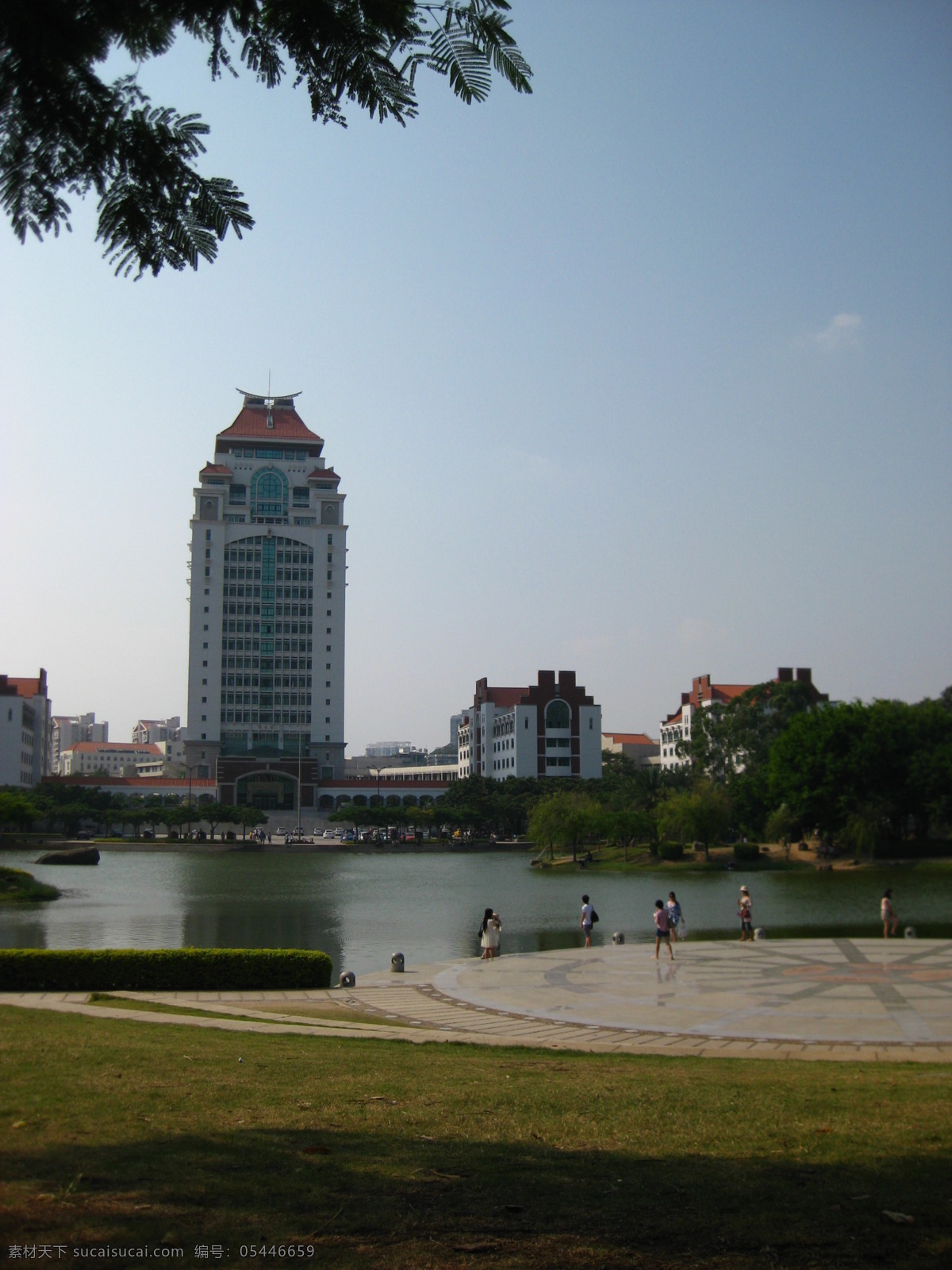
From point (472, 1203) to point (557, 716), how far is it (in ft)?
402

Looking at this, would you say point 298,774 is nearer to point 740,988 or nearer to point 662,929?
point 662,929

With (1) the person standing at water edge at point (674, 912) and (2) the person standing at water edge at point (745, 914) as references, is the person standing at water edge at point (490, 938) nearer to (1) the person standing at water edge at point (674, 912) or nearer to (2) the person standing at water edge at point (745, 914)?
(1) the person standing at water edge at point (674, 912)

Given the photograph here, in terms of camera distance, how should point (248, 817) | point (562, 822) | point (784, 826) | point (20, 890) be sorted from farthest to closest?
point (248, 817)
point (562, 822)
point (784, 826)
point (20, 890)

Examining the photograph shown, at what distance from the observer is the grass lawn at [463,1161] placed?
494 cm

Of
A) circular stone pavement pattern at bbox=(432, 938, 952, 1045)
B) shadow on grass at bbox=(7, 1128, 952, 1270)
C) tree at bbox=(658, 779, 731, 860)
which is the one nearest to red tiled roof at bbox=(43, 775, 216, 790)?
tree at bbox=(658, 779, 731, 860)

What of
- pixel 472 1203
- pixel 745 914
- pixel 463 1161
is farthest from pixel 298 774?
pixel 472 1203

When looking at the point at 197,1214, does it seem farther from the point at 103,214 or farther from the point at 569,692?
the point at 569,692

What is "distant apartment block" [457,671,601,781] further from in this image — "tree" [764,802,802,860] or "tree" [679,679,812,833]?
"tree" [764,802,802,860]

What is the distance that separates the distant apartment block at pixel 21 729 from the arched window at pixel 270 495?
36.1 metres

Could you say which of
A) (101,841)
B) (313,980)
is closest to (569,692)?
(101,841)

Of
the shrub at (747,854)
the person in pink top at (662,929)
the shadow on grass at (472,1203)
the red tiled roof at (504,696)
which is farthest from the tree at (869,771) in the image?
the red tiled roof at (504,696)

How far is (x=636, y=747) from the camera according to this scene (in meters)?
170

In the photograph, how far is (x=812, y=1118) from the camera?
7.93 m

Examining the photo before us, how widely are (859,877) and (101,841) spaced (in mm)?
63004
